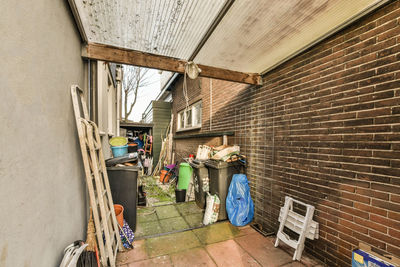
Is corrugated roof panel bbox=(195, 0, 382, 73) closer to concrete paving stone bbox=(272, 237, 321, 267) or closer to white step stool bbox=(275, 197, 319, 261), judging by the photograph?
white step stool bbox=(275, 197, 319, 261)

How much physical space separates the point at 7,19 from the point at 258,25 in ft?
7.32

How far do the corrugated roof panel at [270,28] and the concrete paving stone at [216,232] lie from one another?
3028mm

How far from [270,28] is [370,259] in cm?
267

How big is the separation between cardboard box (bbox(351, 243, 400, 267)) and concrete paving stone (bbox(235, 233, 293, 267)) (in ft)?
2.93

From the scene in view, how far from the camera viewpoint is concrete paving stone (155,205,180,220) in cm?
374

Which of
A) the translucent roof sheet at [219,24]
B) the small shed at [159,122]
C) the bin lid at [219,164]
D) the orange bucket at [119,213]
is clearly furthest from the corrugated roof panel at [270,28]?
the small shed at [159,122]

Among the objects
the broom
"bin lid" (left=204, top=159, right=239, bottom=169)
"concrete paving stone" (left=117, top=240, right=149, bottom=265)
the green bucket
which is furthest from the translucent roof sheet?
the green bucket

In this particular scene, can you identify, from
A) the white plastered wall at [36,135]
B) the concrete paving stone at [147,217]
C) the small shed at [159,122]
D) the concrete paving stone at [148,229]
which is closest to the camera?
the white plastered wall at [36,135]

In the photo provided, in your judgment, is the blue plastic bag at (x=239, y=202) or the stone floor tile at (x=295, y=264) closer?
the stone floor tile at (x=295, y=264)

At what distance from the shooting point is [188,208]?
165 inches

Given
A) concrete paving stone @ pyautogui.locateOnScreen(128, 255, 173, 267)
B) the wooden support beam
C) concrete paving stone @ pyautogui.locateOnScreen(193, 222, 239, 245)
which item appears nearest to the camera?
concrete paving stone @ pyautogui.locateOnScreen(128, 255, 173, 267)

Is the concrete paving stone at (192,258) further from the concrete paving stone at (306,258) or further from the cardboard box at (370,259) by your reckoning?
the cardboard box at (370,259)

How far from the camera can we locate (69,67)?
1.97 metres

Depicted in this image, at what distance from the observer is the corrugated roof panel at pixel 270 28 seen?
71.7 inches
